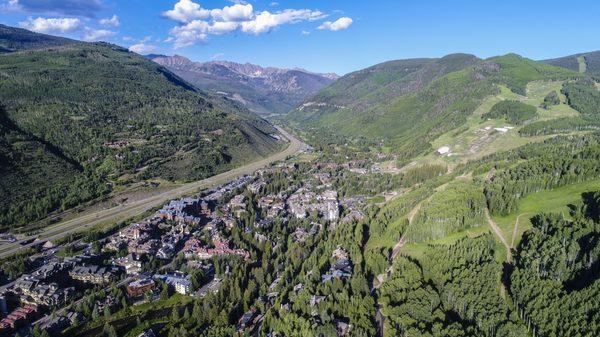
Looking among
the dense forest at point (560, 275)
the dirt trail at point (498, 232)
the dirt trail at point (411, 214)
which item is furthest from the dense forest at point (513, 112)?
the dense forest at point (560, 275)

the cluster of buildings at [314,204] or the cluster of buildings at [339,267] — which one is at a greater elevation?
the cluster of buildings at [314,204]

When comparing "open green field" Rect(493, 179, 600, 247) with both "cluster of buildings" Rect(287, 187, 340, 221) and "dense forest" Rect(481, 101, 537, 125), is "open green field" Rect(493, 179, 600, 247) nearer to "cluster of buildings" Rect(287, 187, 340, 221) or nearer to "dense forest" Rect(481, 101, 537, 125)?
"cluster of buildings" Rect(287, 187, 340, 221)

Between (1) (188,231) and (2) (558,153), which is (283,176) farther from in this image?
(2) (558,153)

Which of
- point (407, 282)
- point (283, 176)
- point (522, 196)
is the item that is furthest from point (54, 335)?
point (283, 176)

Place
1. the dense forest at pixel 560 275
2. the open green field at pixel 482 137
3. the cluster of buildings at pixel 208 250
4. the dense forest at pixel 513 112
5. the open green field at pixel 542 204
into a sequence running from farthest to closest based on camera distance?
the dense forest at pixel 513 112 < the open green field at pixel 482 137 < the cluster of buildings at pixel 208 250 < the open green field at pixel 542 204 < the dense forest at pixel 560 275

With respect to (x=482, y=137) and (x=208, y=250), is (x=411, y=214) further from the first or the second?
(x=482, y=137)

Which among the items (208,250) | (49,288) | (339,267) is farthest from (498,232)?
(49,288)

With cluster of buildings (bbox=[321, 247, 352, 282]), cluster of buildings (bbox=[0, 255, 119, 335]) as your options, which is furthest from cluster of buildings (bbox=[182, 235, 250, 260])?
cluster of buildings (bbox=[321, 247, 352, 282])

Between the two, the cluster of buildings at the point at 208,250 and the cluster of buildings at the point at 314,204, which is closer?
the cluster of buildings at the point at 208,250

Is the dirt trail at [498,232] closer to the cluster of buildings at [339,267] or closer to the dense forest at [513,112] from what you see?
the cluster of buildings at [339,267]
